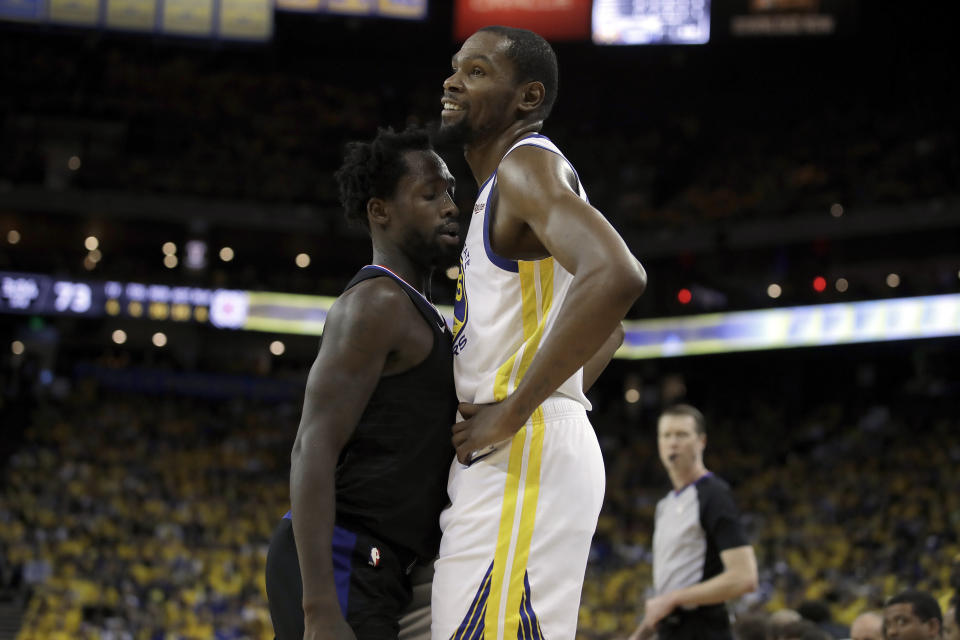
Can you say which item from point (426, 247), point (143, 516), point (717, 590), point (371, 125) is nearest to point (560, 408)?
point (426, 247)

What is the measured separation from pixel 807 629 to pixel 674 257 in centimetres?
2036

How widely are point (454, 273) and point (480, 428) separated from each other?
22.6 metres

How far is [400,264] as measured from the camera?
309 centimetres

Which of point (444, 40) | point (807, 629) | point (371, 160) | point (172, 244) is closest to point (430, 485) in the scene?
point (371, 160)

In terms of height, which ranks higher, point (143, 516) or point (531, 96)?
point (531, 96)

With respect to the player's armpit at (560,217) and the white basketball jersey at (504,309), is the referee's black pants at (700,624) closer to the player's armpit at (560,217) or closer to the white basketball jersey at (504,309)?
the white basketball jersey at (504,309)

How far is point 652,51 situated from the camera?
27234mm

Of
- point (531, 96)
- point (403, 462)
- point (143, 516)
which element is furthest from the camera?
point (143, 516)

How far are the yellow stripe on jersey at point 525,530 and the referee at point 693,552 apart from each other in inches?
108

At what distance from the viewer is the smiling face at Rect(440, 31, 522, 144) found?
2.94m

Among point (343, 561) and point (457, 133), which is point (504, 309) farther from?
point (343, 561)

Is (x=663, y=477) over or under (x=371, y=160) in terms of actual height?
under

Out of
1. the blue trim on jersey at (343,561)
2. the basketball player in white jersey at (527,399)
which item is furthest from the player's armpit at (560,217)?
the blue trim on jersey at (343,561)

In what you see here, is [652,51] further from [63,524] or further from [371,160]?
[371,160]
